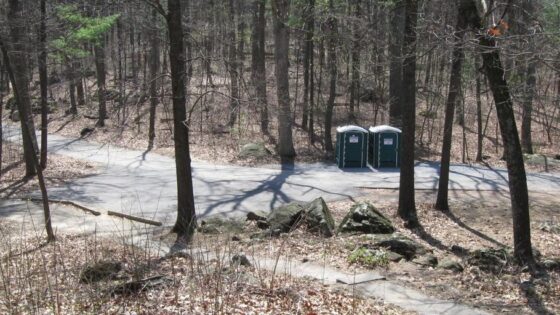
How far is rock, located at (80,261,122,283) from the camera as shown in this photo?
22.7 feet

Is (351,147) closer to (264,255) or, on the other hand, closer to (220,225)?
(220,225)

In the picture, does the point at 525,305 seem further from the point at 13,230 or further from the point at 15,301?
the point at 13,230

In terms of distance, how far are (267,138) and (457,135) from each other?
9031 mm

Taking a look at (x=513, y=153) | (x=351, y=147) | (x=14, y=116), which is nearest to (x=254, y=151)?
(x=351, y=147)

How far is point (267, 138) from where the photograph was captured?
25562 millimetres

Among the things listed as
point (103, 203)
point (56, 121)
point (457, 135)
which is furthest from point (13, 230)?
point (56, 121)

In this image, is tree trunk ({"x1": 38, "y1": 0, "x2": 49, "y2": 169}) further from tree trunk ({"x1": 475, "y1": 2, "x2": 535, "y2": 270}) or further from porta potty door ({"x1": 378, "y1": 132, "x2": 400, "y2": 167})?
tree trunk ({"x1": 475, "y1": 2, "x2": 535, "y2": 270})

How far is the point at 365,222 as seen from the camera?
12539 millimetres

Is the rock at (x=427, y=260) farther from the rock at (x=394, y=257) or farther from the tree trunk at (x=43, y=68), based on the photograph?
the tree trunk at (x=43, y=68)

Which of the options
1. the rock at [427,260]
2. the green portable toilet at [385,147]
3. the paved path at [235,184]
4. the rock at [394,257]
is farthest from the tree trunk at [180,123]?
the green portable toilet at [385,147]

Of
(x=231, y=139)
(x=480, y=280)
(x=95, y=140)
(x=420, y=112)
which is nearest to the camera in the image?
(x=480, y=280)

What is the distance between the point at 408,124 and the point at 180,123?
538 cm

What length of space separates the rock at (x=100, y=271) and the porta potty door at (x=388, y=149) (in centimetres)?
1461

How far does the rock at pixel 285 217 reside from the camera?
1258 centimetres
